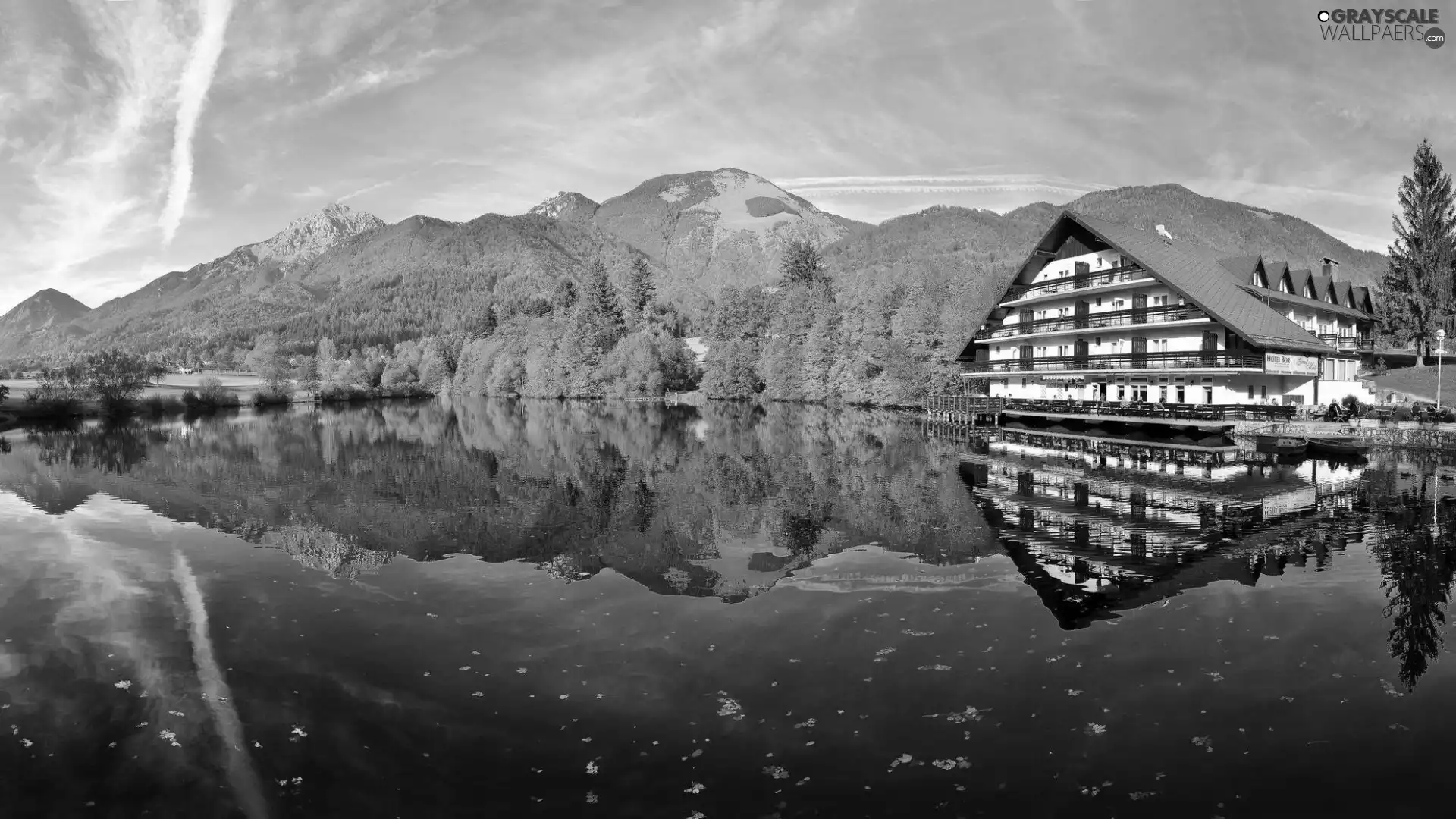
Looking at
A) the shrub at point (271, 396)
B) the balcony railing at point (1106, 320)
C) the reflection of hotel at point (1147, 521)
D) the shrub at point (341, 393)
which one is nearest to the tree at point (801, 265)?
the balcony railing at point (1106, 320)

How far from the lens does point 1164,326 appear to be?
173 feet

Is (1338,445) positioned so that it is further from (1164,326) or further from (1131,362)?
(1131,362)

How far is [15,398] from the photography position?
82500 mm

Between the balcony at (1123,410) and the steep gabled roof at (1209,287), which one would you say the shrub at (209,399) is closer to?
the balcony at (1123,410)

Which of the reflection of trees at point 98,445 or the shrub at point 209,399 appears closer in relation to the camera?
the reflection of trees at point 98,445

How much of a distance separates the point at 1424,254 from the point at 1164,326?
35052 mm

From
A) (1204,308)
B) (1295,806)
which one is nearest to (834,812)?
(1295,806)

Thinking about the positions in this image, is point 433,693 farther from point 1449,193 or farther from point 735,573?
point 1449,193

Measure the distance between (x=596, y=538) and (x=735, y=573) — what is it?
5.44m

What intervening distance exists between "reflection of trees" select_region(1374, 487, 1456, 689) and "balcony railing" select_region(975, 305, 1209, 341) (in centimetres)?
2947

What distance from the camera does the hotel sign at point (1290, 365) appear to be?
47.8 meters

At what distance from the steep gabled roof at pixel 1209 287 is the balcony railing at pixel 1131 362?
175 cm

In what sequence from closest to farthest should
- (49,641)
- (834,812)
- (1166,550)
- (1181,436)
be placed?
1. (834,812)
2. (49,641)
3. (1166,550)
4. (1181,436)

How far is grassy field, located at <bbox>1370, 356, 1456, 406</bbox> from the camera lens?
5497 cm
